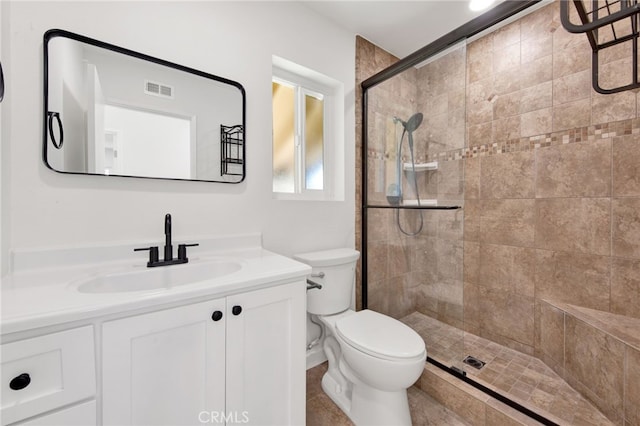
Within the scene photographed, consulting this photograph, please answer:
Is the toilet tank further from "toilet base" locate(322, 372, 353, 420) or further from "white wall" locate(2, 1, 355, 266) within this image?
"toilet base" locate(322, 372, 353, 420)

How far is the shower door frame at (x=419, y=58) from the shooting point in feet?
3.90

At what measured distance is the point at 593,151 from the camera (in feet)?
4.98

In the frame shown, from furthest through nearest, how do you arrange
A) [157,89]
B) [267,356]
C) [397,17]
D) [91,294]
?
[397,17], [157,89], [267,356], [91,294]

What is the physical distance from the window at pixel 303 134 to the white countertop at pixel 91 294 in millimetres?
748

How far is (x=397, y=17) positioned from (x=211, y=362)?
219cm

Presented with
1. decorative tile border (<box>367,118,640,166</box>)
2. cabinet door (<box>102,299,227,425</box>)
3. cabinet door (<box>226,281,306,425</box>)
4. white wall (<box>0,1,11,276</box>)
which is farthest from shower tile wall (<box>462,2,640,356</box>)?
white wall (<box>0,1,11,276</box>)

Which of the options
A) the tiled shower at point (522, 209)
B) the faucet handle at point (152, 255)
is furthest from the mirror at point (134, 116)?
the tiled shower at point (522, 209)

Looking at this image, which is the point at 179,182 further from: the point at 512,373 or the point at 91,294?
the point at 512,373

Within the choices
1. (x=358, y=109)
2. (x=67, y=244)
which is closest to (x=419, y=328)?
(x=358, y=109)

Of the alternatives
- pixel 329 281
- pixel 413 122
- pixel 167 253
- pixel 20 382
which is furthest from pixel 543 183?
pixel 20 382

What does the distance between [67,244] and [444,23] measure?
248cm

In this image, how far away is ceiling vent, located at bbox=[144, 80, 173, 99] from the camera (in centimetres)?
119

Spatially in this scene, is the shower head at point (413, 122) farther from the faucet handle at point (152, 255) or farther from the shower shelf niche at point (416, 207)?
the faucet handle at point (152, 255)

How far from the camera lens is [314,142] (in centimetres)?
193
